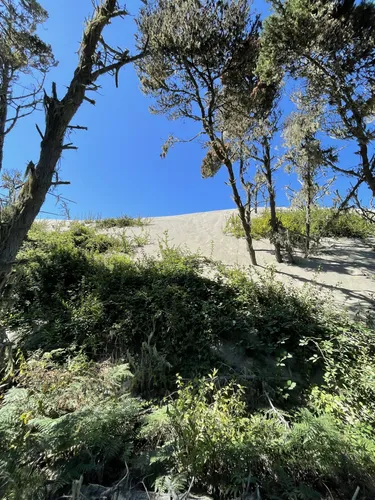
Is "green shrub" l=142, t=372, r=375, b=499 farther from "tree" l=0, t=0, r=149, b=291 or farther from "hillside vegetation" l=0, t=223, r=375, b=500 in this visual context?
"tree" l=0, t=0, r=149, b=291

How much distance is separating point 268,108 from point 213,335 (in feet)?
19.3

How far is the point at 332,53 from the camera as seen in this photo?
4531mm

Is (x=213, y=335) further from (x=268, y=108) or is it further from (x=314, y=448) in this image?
(x=268, y=108)

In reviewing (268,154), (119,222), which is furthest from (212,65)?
(119,222)

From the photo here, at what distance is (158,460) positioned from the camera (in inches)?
88.5

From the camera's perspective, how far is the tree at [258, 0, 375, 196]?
4335 mm

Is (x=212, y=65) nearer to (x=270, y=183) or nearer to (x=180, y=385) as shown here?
(x=270, y=183)

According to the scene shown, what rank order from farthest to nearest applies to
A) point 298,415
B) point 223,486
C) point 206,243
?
point 206,243, point 298,415, point 223,486

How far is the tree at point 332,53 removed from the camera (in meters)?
4.33

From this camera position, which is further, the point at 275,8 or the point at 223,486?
the point at 275,8

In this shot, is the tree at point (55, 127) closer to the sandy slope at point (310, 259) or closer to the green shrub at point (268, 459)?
the green shrub at point (268, 459)

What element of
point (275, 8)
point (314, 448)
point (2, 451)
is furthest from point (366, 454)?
point (275, 8)

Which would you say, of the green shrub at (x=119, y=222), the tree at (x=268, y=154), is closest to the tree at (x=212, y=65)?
the tree at (x=268, y=154)

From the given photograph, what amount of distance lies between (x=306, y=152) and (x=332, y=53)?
1.72 m
